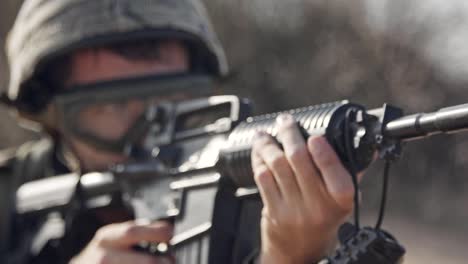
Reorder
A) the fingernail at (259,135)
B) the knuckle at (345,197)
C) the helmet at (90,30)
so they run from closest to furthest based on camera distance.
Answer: the knuckle at (345,197) → the fingernail at (259,135) → the helmet at (90,30)

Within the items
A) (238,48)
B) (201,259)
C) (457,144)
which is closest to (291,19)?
(238,48)

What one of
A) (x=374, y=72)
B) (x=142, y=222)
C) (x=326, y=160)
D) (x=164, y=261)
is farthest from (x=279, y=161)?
(x=374, y=72)

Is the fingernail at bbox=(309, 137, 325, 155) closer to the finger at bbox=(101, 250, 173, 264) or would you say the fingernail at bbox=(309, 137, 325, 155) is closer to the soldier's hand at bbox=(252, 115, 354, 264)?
the soldier's hand at bbox=(252, 115, 354, 264)

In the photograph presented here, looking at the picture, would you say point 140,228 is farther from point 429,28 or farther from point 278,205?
point 429,28

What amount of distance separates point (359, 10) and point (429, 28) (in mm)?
1417

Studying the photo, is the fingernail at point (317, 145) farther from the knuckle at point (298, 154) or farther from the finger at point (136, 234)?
the finger at point (136, 234)

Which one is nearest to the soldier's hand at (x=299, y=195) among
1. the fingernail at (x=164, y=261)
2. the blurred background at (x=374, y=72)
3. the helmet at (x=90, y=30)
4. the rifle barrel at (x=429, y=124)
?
the rifle barrel at (x=429, y=124)

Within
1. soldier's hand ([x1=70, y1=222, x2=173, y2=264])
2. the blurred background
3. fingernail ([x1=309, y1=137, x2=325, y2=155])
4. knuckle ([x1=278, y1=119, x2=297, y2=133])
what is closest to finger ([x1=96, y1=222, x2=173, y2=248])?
soldier's hand ([x1=70, y1=222, x2=173, y2=264])

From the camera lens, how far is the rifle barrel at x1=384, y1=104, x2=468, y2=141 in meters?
2.45

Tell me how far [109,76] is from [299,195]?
1456mm

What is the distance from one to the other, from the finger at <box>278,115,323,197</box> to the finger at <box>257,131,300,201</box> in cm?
2

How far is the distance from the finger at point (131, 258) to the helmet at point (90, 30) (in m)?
1.00

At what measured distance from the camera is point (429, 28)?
1455 cm

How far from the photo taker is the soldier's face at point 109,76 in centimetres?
392
